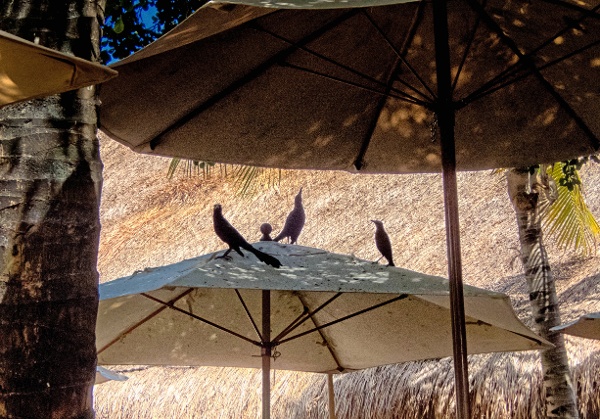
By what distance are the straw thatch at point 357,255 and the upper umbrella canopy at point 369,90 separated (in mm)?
3677

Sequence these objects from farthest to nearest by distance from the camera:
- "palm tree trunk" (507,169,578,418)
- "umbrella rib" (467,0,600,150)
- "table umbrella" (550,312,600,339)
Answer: "palm tree trunk" (507,169,578,418) → "table umbrella" (550,312,600,339) → "umbrella rib" (467,0,600,150)

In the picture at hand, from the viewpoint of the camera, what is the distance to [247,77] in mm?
4066

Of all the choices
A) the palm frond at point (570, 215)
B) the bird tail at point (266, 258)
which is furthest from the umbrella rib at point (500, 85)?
the palm frond at point (570, 215)

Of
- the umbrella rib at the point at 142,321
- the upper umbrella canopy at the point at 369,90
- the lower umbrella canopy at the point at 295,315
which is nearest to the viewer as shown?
the upper umbrella canopy at the point at 369,90

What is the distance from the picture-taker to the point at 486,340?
193 inches

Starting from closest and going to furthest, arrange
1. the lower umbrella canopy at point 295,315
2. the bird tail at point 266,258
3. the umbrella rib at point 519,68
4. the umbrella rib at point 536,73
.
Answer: the umbrella rib at point 519,68
the umbrella rib at point 536,73
the lower umbrella canopy at point 295,315
the bird tail at point 266,258

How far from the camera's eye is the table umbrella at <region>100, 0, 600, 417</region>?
371 centimetres

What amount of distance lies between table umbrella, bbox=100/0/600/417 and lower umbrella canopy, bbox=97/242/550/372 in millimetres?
533

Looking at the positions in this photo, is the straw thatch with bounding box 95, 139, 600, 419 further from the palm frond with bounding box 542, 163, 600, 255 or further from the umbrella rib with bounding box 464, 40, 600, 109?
the umbrella rib with bounding box 464, 40, 600, 109

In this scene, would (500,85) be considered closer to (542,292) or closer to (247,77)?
(247,77)

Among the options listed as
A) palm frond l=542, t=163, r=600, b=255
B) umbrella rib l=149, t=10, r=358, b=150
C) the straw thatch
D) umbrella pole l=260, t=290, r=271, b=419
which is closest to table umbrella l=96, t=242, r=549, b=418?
umbrella pole l=260, t=290, r=271, b=419

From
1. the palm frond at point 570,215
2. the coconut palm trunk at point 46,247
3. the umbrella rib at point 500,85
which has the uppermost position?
the palm frond at point 570,215

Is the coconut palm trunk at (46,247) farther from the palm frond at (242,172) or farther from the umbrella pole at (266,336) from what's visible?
the palm frond at (242,172)

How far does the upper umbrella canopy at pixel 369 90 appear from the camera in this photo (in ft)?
12.4
